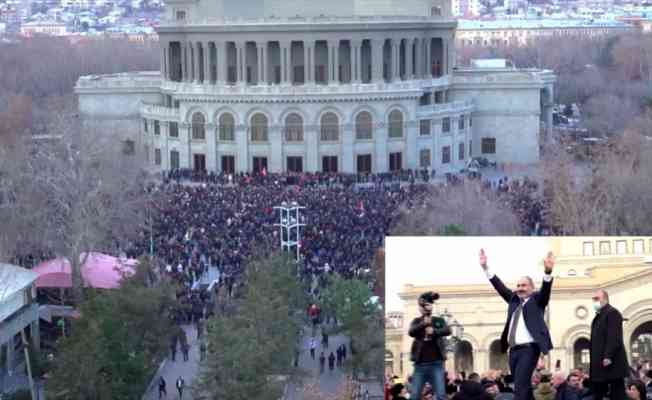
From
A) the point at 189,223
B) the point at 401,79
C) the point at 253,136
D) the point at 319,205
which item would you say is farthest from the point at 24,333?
the point at 401,79

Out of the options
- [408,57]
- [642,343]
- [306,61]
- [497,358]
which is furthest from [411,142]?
[642,343]

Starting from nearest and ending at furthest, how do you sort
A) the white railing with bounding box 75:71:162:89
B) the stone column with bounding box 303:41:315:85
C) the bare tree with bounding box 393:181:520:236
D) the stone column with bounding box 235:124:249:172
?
the bare tree with bounding box 393:181:520:236, the stone column with bounding box 235:124:249:172, the stone column with bounding box 303:41:315:85, the white railing with bounding box 75:71:162:89

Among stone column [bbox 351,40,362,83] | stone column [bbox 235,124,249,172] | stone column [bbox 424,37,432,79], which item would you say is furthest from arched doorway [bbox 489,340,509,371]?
stone column [bbox 424,37,432,79]

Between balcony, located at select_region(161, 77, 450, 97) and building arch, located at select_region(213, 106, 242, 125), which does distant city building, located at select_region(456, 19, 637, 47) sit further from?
building arch, located at select_region(213, 106, 242, 125)

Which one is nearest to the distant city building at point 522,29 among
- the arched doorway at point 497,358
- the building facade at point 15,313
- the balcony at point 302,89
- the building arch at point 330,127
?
the balcony at point 302,89

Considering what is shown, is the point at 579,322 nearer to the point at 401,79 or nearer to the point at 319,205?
the point at 319,205
